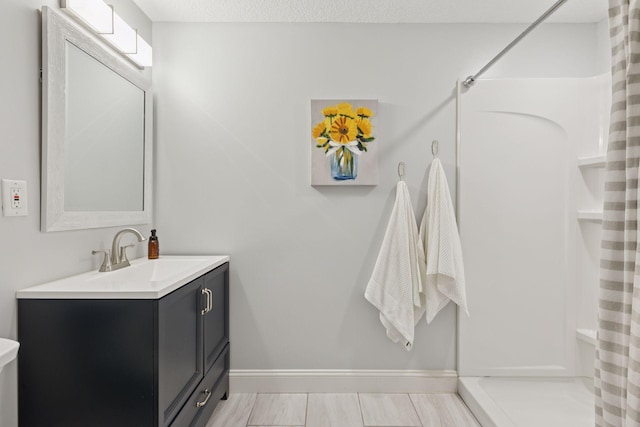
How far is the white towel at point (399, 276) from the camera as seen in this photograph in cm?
231

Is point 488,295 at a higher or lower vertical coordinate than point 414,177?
lower

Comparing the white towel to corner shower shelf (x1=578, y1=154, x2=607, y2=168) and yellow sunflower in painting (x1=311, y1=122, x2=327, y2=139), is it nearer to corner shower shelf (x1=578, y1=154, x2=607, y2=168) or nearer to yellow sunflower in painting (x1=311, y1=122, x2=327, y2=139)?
yellow sunflower in painting (x1=311, y1=122, x2=327, y2=139)

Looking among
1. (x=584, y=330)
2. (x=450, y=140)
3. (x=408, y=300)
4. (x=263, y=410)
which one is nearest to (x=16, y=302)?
(x=263, y=410)

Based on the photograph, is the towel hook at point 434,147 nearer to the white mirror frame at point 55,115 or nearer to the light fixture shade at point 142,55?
the light fixture shade at point 142,55

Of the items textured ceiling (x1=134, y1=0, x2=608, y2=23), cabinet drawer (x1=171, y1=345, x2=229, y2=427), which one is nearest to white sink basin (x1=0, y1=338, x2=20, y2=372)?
cabinet drawer (x1=171, y1=345, x2=229, y2=427)

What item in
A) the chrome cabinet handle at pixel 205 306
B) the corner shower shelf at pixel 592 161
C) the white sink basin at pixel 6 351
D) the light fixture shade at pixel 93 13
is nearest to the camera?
the white sink basin at pixel 6 351

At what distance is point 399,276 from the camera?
2.32 m

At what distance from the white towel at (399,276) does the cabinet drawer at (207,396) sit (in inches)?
35.8

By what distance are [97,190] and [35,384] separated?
0.82 meters

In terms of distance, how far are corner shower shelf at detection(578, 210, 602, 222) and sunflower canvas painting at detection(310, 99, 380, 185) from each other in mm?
1196

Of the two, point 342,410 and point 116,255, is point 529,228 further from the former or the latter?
point 116,255

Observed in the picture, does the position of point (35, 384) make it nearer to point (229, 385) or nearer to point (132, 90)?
point (229, 385)

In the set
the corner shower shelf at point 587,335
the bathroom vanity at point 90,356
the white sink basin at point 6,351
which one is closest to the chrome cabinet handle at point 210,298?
the bathroom vanity at point 90,356

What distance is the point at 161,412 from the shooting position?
4.74ft
